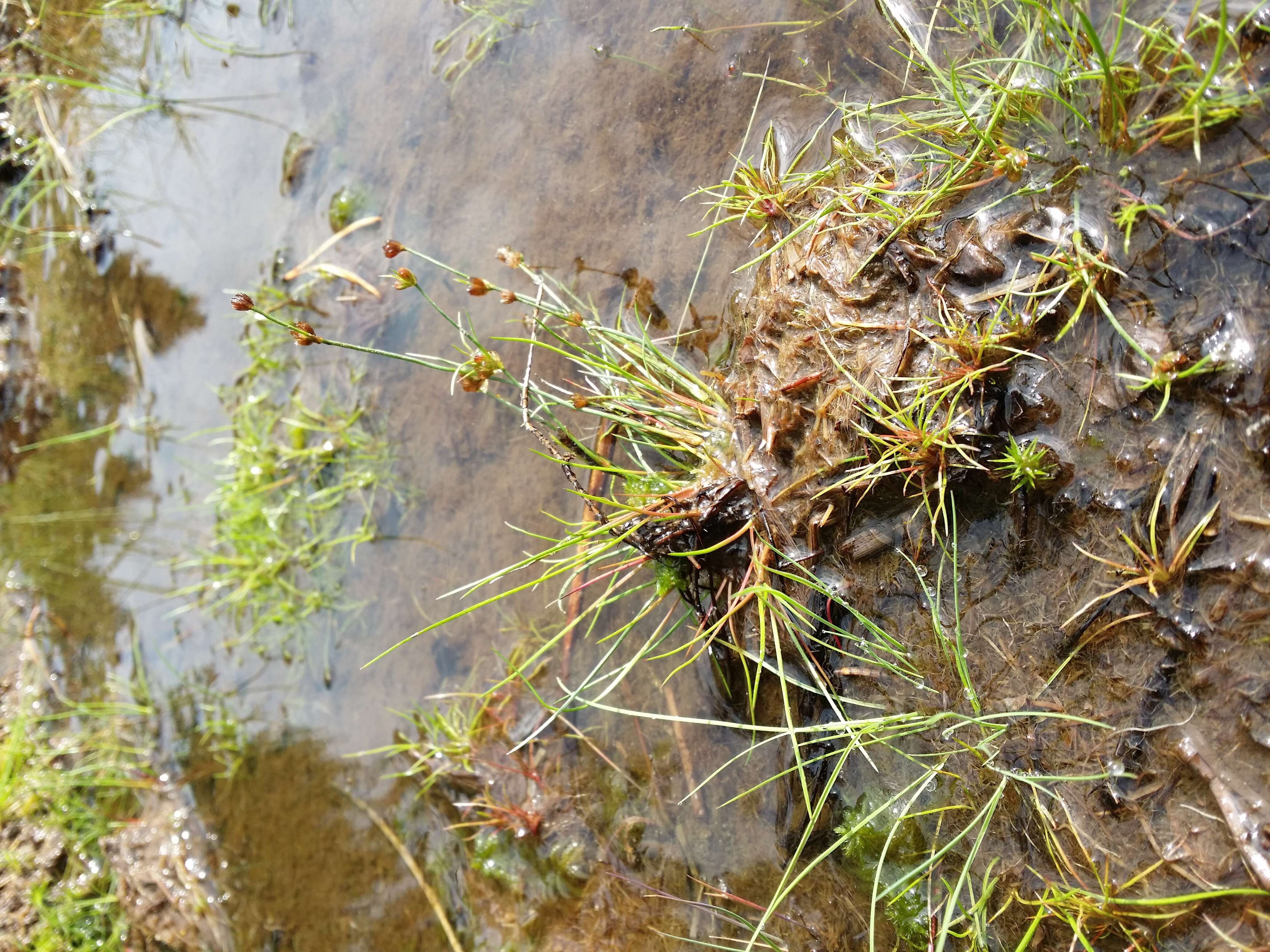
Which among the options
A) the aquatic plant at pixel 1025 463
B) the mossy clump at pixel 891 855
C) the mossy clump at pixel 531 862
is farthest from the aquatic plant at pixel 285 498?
the aquatic plant at pixel 1025 463

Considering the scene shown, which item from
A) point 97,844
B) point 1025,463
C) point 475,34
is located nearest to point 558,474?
point 1025,463

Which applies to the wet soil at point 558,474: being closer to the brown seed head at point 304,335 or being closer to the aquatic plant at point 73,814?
the aquatic plant at point 73,814

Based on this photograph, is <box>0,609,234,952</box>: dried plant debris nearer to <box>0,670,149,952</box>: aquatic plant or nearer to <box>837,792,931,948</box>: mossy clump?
<box>0,670,149,952</box>: aquatic plant

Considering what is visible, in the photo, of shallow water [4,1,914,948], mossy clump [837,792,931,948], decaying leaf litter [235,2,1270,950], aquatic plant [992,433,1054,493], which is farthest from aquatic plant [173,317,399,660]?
aquatic plant [992,433,1054,493]

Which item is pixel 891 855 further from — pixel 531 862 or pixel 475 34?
pixel 475 34

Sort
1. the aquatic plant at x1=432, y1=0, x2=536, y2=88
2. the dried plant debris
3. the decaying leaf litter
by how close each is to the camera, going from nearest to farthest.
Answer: the decaying leaf litter, the aquatic plant at x1=432, y1=0, x2=536, y2=88, the dried plant debris

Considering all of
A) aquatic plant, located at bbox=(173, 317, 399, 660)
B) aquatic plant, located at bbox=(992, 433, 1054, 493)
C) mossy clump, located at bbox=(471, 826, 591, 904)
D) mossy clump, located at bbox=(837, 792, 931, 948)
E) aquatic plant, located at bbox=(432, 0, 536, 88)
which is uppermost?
aquatic plant, located at bbox=(432, 0, 536, 88)

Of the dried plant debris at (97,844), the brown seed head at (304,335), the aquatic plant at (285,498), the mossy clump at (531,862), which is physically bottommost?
the dried plant debris at (97,844)

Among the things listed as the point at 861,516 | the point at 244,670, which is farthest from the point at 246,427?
the point at 861,516

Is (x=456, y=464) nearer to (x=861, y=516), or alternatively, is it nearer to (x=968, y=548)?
(x=861, y=516)
